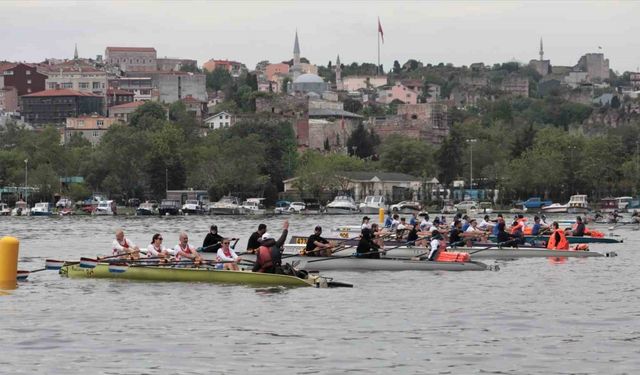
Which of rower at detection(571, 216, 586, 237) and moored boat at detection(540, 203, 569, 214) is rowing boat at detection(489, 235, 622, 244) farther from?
moored boat at detection(540, 203, 569, 214)

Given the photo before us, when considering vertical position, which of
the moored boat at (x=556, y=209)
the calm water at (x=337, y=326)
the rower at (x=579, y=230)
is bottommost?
the calm water at (x=337, y=326)

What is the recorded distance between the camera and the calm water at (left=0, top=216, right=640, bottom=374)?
29.8 meters

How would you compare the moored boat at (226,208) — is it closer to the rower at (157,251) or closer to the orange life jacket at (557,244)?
the orange life jacket at (557,244)

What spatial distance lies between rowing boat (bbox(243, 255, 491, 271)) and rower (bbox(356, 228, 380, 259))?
193 mm

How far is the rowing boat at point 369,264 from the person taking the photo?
4941 centimetres

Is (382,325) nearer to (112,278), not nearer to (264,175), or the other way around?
(112,278)

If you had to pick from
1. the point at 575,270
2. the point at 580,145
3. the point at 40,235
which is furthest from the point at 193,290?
the point at 580,145

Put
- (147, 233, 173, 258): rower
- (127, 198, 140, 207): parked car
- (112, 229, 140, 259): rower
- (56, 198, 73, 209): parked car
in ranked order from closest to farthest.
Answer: (147, 233, 173, 258): rower < (112, 229, 140, 259): rower < (56, 198, 73, 209): parked car < (127, 198, 140, 207): parked car

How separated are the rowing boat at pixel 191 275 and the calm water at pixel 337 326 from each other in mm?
326

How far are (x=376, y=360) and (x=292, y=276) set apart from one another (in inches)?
471

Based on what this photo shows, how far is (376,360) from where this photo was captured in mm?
30125

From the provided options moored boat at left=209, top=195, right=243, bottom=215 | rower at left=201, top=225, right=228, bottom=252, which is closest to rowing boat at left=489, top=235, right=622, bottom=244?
rower at left=201, top=225, right=228, bottom=252

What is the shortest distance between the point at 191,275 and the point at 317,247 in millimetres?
7874

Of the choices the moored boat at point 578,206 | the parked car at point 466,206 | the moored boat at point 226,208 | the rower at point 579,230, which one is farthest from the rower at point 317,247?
the parked car at point 466,206
